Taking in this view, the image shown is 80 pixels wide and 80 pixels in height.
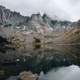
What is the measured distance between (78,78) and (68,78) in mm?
2122

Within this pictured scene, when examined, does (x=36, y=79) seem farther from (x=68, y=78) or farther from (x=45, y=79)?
(x=68, y=78)

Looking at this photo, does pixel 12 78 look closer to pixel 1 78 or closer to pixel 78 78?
pixel 1 78

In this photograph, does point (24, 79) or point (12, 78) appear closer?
point (24, 79)

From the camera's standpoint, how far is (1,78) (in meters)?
49.4

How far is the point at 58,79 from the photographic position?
50.1 m

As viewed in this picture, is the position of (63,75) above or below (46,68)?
above

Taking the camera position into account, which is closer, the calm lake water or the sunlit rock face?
the sunlit rock face

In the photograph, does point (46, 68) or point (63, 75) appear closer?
point (63, 75)

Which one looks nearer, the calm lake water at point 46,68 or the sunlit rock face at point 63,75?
the sunlit rock face at point 63,75

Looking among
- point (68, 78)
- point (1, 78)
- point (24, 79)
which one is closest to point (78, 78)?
point (68, 78)

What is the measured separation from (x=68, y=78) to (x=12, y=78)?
1174cm

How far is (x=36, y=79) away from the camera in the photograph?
47.3 metres

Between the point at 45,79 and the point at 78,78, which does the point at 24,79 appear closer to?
the point at 45,79

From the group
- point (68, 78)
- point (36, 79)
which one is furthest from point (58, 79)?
point (36, 79)
